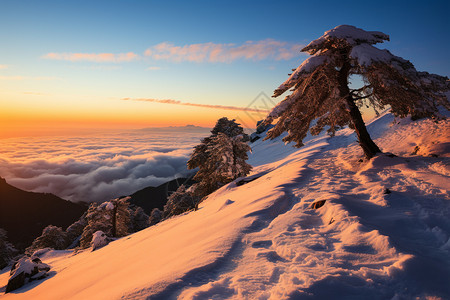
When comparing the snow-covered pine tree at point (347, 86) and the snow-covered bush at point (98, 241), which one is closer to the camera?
the snow-covered pine tree at point (347, 86)

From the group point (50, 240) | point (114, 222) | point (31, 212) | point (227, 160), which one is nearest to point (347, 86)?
point (227, 160)

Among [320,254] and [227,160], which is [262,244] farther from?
[227,160]

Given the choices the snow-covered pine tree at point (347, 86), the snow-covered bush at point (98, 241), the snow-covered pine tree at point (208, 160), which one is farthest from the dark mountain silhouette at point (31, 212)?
the snow-covered pine tree at point (347, 86)

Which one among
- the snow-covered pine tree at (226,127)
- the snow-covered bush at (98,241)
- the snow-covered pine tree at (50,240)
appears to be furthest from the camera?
the snow-covered pine tree at (50,240)

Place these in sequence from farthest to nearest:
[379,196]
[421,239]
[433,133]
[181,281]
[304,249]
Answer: [433,133]
[379,196]
[421,239]
[304,249]
[181,281]

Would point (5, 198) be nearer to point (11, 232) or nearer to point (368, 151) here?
point (11, 232)

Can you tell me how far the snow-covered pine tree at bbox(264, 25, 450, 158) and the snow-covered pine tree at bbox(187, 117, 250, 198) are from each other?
10.8m

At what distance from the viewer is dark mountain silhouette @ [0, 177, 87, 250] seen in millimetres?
129788

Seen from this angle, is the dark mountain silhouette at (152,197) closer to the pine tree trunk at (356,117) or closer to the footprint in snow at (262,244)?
the pine tree trunk at (356,117)

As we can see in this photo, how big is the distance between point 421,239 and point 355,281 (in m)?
2.52

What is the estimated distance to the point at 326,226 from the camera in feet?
15.6

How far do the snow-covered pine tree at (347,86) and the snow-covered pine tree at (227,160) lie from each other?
9.21 m

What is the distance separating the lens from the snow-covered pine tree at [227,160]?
20219mm

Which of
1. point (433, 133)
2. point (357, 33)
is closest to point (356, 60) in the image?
point (357, 33)
